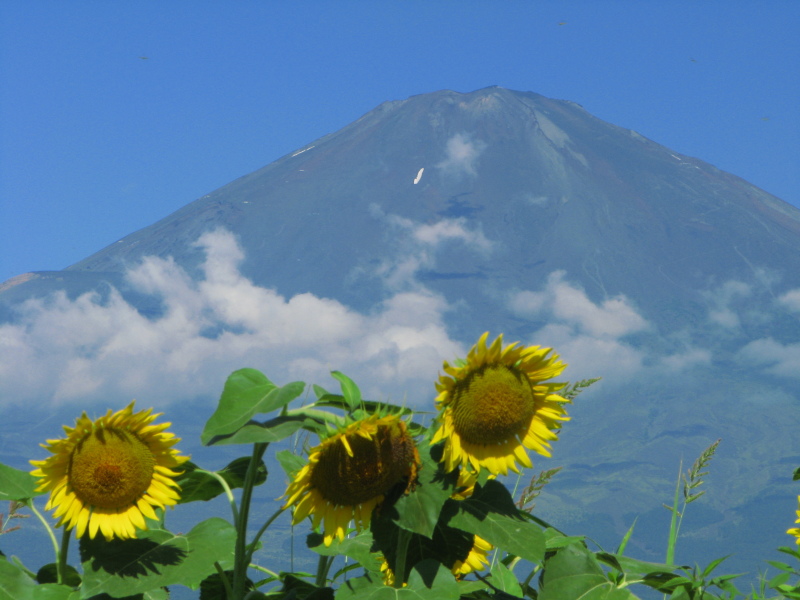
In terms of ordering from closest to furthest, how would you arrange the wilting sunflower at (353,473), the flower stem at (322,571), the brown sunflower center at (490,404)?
the wilting sunflower at (353,473), the brown sunflower center at (490,404), the flower stem at (322,571)

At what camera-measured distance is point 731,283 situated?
194250 millimetres

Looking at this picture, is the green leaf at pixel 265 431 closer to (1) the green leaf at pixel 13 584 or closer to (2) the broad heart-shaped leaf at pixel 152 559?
(2) the broad heart-shaped leaf at pixel 152 559

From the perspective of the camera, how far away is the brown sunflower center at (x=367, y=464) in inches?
57.4

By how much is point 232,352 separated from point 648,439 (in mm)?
101071

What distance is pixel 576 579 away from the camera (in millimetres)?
1634

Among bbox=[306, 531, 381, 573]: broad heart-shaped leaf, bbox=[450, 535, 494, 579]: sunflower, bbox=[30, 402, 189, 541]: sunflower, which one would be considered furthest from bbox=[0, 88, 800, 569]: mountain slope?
bbox=[30, 402, 189, 541]: sunflower

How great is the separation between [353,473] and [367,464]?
0.11ft

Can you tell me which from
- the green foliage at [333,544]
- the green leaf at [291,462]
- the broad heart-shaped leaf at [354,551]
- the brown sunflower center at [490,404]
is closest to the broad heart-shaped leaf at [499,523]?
the green foliage at [333,544]

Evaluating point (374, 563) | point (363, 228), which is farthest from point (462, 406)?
point (363, 228)

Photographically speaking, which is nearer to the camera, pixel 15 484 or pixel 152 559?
pixel 152 559

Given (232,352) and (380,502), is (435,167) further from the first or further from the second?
(380,502)

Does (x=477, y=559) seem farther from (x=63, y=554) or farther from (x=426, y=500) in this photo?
(x=63, y=554)

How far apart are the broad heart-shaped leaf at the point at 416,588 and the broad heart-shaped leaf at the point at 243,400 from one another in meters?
0.37

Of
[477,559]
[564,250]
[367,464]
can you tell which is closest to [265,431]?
[367,464]
